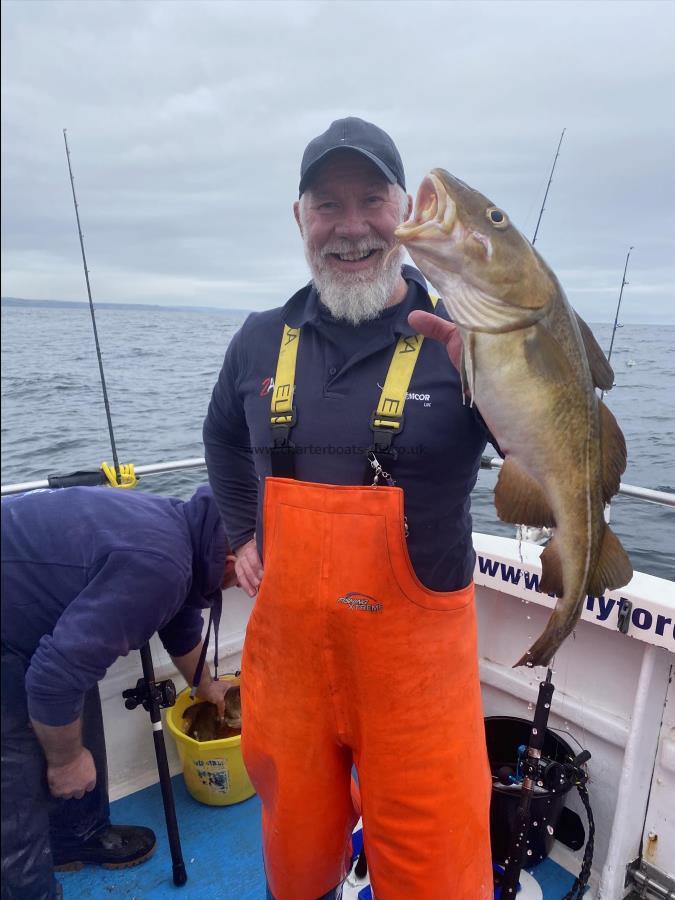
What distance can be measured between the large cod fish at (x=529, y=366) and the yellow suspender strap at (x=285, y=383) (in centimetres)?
76

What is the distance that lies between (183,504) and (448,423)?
132cm

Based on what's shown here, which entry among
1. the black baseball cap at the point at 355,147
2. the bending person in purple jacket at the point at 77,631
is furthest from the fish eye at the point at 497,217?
the bending person in purple jacket at the point at 77,631

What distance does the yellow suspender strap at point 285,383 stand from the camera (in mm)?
2175

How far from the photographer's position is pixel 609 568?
62.1 inches

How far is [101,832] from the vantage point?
10.4 ft

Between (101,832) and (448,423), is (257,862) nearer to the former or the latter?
(101,832)

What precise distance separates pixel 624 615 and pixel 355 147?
2.14 meters

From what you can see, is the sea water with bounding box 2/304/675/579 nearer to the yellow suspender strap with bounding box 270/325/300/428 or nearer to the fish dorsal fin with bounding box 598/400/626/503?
the yellow suspender strap with bounding box 270/325/300/428

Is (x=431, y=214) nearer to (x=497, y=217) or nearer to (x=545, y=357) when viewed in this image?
(x=497, y=217)

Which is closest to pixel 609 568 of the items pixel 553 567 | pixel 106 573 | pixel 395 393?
pixel 553 567

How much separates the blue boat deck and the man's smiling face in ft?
8.05

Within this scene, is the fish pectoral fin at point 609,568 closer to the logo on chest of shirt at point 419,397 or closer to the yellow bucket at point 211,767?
the logo on chest of shirt at point 419,397

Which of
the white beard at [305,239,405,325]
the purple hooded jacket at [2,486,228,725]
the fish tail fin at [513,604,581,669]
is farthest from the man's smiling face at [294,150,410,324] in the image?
the fish tail fin at [513,604,581,669]

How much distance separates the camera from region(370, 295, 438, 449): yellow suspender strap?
79.8 inches
